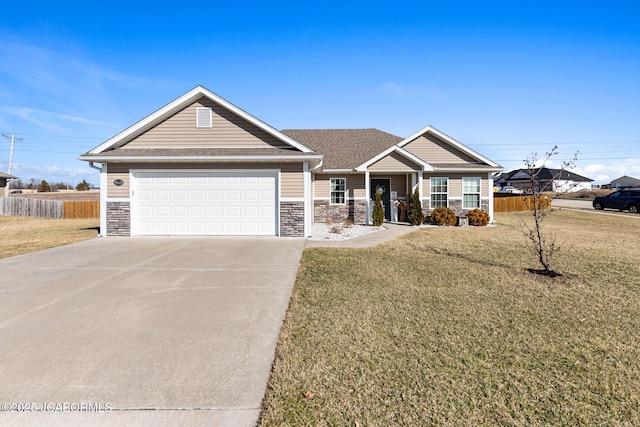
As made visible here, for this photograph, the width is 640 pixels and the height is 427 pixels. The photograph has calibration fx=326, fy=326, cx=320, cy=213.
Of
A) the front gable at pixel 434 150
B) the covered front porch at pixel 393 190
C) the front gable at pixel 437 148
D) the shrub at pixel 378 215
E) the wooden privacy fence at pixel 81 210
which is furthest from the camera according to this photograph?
the wooden privacy fence at pixel 81 210

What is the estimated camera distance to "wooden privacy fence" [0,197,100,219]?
22.3 meters

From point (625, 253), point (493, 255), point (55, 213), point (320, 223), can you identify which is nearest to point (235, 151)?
point (320, 223)

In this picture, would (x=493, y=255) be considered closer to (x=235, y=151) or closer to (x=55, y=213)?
(x=235, y=151)

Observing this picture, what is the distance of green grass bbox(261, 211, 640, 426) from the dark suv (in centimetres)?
2273

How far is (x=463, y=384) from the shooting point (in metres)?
2.81

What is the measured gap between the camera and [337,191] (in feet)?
53.2

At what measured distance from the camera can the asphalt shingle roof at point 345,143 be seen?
1659 centimetres

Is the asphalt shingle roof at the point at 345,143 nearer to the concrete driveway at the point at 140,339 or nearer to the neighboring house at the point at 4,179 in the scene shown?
the concrete driveway at the point at 140,339

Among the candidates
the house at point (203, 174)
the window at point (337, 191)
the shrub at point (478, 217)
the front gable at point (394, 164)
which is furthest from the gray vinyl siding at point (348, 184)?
the shrub at point (478, 217)

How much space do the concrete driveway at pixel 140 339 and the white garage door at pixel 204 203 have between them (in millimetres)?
3930

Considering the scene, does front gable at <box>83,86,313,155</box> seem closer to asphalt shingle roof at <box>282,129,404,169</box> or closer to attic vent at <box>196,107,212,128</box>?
attic vent at <box>196,107,212,128</box>

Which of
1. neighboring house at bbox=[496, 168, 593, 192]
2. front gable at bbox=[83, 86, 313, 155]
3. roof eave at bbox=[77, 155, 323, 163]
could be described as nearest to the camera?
neighboring house at bbox=[496, 168, 593, 192]

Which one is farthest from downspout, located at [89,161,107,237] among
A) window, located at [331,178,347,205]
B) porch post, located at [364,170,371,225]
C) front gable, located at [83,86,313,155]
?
porch post, located at [364,170,371,225]

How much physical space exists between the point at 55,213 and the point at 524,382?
28.2 metres
